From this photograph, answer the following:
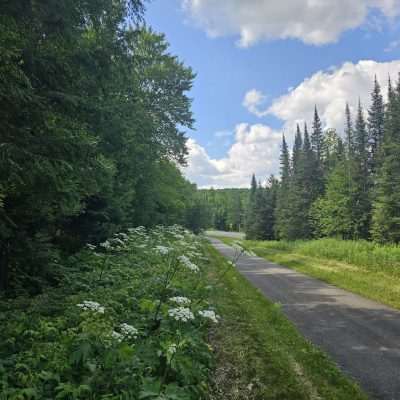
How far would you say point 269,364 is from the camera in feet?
16.0

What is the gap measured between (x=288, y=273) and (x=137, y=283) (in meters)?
9.43

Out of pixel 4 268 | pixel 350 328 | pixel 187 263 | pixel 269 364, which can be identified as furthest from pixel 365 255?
pixel 4 268

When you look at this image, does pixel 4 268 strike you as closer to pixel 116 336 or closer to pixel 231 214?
pixel 116 336

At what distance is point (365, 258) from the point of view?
1564cm

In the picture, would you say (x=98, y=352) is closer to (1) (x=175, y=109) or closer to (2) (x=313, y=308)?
(2) (x=313, y=308)

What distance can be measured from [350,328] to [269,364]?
2.92 metres

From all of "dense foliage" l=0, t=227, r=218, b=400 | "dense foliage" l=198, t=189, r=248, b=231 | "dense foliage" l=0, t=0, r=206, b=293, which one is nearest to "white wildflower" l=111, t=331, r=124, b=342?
"dense foliage" l=0, t=227, r=218, b=400

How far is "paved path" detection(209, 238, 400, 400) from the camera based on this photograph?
15.5ft

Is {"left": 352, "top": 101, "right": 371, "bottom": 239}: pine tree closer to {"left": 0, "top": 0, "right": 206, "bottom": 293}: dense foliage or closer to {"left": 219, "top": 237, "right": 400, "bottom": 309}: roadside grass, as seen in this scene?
{"left": 219, "top": 237, "right": 400, "bottom": 309}: roadside grass

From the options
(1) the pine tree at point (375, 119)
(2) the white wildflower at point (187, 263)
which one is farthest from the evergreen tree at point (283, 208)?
(2) the white wildflower at point (187, 263)

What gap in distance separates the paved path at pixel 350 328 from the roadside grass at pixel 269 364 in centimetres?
34

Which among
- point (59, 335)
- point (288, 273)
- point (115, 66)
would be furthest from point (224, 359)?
point (288, 273)

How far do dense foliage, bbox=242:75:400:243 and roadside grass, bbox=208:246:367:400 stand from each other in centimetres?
2577

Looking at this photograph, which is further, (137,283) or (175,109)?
(175,109)
